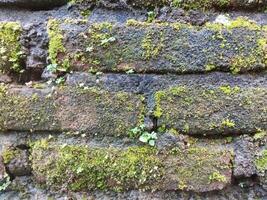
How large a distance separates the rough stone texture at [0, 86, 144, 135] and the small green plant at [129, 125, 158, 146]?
0.01 meters

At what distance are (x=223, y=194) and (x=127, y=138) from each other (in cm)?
21

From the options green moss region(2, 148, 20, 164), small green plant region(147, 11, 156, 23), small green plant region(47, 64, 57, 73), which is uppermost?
small green plant region(147, 11, 156, 23)

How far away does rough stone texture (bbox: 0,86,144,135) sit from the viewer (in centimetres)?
76

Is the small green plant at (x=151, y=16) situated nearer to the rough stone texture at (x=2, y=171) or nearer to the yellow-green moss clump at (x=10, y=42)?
the yellow-green moss clump at (x=10, y=42)

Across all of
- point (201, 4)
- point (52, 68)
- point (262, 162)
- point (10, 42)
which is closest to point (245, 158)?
point (262, 162)

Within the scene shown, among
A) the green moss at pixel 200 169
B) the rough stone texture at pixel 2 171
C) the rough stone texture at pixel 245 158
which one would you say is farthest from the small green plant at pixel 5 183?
the rough stone texture at pixel 245 158

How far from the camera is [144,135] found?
0.76 metres

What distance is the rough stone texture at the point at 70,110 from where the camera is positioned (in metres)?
0.76

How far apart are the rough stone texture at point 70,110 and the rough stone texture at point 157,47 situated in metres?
0.06

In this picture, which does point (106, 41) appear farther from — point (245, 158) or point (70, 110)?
point (245, 158)

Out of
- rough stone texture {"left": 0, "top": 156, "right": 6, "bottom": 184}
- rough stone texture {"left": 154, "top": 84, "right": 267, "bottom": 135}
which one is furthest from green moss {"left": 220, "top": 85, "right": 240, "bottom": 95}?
rough stone texture {"left": 0, "top": 156, "right": 6, "bottom": 184}

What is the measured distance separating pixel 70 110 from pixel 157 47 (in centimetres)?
21

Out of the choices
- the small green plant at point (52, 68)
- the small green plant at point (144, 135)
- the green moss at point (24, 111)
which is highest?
the small green plant at point (52, 68)

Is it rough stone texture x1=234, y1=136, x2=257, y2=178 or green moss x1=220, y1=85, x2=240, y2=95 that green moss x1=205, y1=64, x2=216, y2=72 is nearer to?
green moss x1=220, y1=85, x2=240, y2=95
